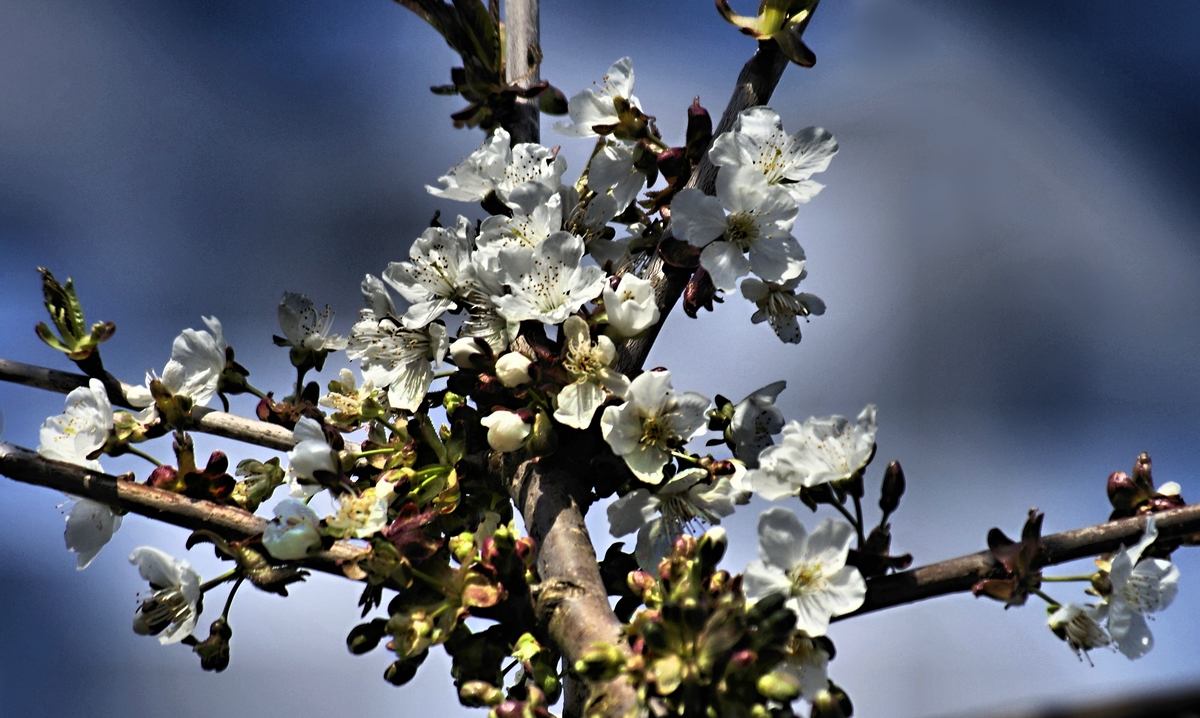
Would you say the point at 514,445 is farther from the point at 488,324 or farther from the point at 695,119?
the point at 695,119

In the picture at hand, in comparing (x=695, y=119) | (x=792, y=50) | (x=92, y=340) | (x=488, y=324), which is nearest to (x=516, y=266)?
(x=488, y=324)

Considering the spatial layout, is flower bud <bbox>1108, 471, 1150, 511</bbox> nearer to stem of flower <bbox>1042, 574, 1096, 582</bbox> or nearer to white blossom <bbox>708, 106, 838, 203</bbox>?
stem of flower <bbox>1042, 574, 1096, 582</bbox>

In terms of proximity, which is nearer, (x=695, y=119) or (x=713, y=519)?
(x=713, y=519)

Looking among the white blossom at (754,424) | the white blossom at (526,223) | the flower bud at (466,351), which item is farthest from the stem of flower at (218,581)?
the white blossom at (754,424)

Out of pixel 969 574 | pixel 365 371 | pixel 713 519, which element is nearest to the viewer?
pixel 969 574

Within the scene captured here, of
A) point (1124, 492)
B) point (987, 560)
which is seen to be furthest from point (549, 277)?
point (1124, 492)

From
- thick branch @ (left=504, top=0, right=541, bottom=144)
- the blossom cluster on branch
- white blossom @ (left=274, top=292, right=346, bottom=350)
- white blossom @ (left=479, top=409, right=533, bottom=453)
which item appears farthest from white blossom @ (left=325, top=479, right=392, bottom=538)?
thick branch @ (left=504, top=0, right=541, bottom=144)
